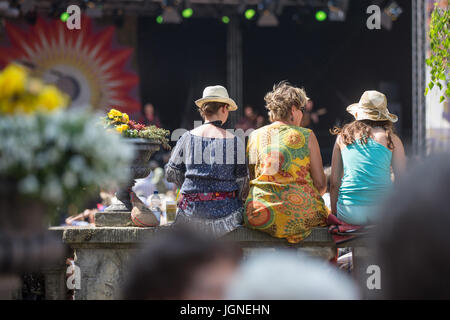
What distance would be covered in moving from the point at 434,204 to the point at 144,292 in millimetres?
558

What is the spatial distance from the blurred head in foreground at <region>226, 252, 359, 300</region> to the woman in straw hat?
217 centimetres

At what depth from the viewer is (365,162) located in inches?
129

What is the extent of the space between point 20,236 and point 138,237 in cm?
183

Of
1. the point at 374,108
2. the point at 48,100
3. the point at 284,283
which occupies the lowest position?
the point at 284,283

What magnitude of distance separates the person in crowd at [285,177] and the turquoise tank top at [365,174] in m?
0.15

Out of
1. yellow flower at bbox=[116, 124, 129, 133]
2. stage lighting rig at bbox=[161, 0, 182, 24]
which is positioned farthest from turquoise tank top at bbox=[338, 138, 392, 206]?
stage lighting rig at bbox=[161, 0, 182, 24]

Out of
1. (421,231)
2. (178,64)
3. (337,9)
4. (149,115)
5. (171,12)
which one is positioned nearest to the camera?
(421,231)

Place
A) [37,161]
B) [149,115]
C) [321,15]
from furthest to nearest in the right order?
[149,115], [321,15], [37,161]

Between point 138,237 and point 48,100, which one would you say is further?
point 138,237

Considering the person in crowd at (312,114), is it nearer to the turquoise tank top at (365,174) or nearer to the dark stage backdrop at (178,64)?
the dark stage backdrop at (178,64)

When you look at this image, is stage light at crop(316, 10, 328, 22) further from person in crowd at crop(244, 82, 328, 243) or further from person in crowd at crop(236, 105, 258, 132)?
person in crowd at crop(244, 82, 328, 243)

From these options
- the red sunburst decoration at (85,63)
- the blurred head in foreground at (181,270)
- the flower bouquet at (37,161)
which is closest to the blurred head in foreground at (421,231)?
the blurred head in foreground at (181,270)

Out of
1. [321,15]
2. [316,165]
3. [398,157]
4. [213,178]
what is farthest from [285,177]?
[321,15]

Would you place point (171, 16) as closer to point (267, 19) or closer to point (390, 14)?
point (267, 19)
